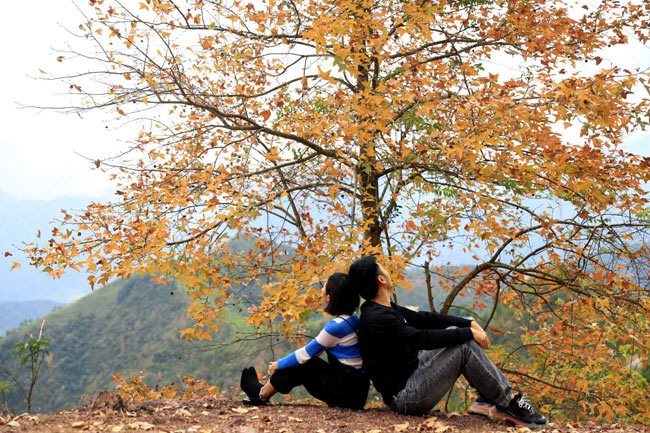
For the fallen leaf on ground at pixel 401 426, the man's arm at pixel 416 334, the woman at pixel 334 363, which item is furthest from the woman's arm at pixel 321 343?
the fallen leaf on ground at pixel 401 426

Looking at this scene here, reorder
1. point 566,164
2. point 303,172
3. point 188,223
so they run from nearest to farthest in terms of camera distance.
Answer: point 566,164 → point 188,223 → point 303,172

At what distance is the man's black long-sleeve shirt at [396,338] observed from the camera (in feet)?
12.9

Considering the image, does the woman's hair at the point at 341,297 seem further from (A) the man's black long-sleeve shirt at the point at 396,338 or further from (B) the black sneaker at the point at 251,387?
(B) the black sneaker at the point at 251,387

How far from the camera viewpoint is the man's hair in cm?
418

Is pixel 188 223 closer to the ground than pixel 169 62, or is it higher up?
closer to the ground

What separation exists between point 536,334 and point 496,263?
2948 mm

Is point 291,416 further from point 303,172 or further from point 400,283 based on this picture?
point 303,172

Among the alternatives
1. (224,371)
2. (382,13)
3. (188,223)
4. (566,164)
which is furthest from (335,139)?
(224,371)

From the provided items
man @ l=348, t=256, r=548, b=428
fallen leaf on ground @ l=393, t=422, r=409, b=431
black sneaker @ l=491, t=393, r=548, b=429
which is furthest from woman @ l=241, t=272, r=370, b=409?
black sneaker @ l=491, t=393, r=548, b=429

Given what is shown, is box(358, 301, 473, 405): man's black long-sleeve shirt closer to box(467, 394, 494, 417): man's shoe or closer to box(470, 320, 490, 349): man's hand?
box(470, 320, 490, 349): man's hand

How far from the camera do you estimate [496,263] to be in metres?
6.89

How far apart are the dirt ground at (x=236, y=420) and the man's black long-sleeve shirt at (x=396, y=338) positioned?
0.32m

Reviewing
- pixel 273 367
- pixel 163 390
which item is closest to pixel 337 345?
pixel 273 367

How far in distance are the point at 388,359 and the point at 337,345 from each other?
417 mm
